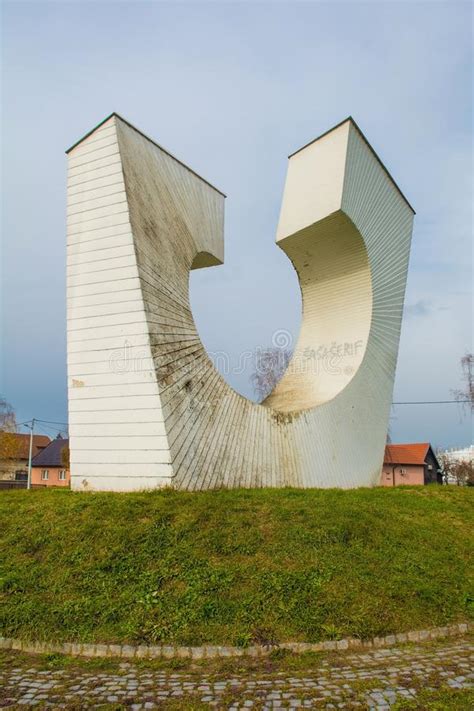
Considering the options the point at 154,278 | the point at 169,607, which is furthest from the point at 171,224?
the point at 169,607

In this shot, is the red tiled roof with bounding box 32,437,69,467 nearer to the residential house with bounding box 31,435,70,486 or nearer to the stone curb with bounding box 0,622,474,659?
the residential house with bounding box 31,435,70,486

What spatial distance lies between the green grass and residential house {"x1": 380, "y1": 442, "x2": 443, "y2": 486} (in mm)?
21438

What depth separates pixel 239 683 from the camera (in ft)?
12.4

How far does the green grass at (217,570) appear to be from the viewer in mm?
4680

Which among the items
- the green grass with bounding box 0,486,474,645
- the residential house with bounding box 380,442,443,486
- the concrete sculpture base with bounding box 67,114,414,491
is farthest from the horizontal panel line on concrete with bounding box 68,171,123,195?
the residential house with bounding box 380,442,443,486

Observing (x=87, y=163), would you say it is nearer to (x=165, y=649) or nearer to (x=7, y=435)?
(x=165, y=649)

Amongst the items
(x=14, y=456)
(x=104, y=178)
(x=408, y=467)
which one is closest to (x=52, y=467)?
(x=14, y=456)

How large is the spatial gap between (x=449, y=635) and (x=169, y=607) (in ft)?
8.78

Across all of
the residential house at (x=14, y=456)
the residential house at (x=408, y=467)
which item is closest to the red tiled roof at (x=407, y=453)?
the residential house at (x=408, y=467)

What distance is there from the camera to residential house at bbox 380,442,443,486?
28.0 m

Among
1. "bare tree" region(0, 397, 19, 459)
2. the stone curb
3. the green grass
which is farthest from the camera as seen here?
"bare tree" region(0, 397, 19, 459)

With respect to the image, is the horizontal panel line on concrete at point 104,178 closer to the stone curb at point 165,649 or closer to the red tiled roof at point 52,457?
the stone curb at point 165,649

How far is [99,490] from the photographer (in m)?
7.80

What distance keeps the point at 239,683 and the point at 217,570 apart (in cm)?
158
